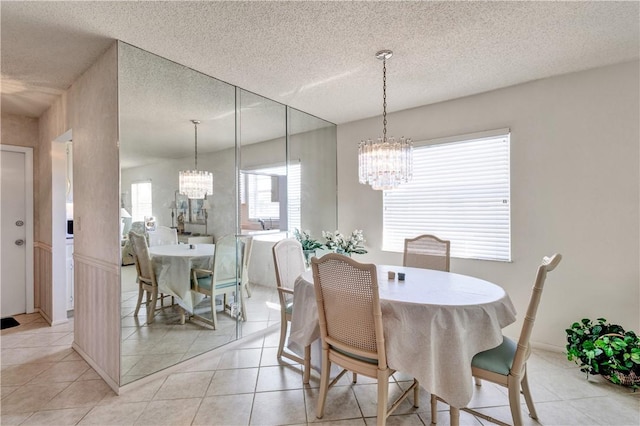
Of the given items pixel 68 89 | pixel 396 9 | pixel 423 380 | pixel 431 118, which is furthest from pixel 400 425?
pixel 68 89

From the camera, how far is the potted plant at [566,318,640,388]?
221 cm

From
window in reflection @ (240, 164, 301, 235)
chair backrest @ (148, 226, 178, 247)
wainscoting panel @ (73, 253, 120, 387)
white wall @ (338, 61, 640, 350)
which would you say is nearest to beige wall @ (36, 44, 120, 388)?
wainscoting panel @ (73, 253, 120, 387)

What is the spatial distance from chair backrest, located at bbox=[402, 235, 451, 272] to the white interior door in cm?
468

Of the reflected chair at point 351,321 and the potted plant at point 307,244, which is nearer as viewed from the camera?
the reflected chair at point 351,321

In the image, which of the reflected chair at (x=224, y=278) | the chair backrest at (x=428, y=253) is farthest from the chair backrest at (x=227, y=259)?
the chair backrest at (x=428, y=253)

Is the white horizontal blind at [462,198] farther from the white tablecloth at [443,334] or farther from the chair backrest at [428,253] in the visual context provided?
the white tablecloth at [443,334]

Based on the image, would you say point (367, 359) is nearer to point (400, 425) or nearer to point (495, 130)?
point (400, 425)

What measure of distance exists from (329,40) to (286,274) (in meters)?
1.93

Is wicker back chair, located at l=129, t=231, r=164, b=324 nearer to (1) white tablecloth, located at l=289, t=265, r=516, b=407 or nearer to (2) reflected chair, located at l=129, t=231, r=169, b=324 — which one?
(2) reflected chair, located at l=129, t=231, r=169, b=324

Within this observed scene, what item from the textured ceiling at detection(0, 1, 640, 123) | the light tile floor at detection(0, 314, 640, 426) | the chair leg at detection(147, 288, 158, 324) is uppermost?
the textured ceiling at detection(0, 1, 640, 123)

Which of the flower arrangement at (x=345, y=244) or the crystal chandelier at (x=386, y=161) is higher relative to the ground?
the crystal chandelier at (x=386, y=161)

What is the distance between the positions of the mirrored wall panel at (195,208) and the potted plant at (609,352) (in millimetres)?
2815

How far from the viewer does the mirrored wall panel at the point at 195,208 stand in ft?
7.77

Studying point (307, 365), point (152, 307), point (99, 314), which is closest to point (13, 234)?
point (99, 314)
